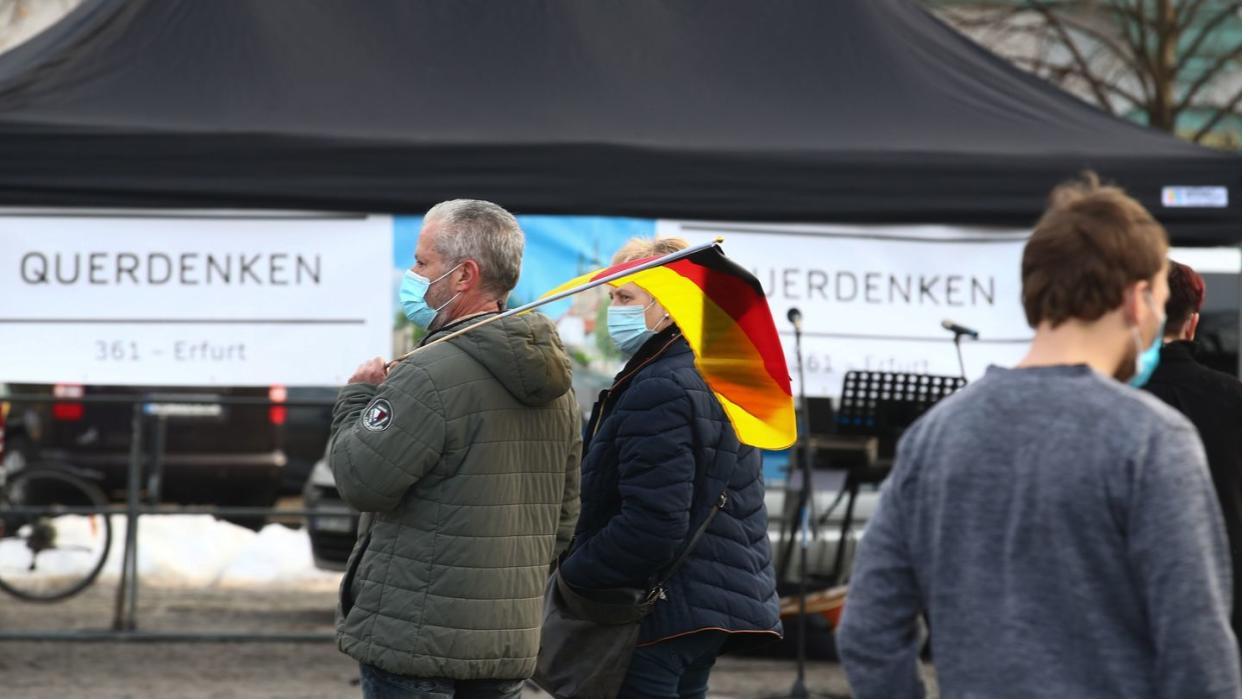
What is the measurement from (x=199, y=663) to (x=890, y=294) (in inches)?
150

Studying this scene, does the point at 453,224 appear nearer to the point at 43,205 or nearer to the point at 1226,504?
the point at 1226,504

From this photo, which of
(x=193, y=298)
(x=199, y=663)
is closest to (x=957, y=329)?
(x=193, y=298)

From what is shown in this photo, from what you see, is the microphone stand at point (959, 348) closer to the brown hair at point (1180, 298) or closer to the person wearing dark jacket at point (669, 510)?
the person wearing dark jacket at point (669, 510)

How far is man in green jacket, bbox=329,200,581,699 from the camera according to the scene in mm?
3168

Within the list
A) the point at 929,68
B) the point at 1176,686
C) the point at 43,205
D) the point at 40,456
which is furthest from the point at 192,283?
the point at 40,456

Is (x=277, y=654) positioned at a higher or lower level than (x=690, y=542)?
lower

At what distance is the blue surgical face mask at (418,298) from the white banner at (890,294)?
8.01 ft

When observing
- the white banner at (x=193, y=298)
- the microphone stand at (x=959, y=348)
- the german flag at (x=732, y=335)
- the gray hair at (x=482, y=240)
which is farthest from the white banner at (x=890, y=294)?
the gray hair at (x=482, y=240)

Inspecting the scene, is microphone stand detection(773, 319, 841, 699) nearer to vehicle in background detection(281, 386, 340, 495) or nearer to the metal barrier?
the metal barrier

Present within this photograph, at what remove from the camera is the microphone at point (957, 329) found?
5.84 meters

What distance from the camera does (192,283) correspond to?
5555 millimetres

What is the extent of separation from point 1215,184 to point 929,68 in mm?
1190

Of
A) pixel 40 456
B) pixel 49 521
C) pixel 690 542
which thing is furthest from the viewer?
pixel 40 456

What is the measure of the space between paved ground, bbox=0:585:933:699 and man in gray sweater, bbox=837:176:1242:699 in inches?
190
